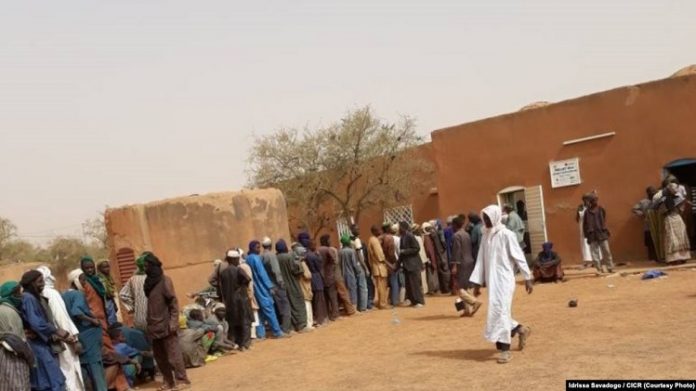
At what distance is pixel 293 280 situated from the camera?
428 inches

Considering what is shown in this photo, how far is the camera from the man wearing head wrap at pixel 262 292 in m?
10.3

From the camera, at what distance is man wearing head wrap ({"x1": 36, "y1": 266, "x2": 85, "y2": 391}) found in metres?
6.70

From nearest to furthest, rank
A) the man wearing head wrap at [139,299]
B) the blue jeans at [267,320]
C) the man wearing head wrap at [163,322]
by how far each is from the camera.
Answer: the man wearing head wrap at [163,322], the man wearing head wrap at [139,299], the blue jeans at [267,320]

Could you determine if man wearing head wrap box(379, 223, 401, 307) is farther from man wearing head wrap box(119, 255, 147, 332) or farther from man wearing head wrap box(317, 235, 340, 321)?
man wearing head wrap box(119, 255, 147, 332)

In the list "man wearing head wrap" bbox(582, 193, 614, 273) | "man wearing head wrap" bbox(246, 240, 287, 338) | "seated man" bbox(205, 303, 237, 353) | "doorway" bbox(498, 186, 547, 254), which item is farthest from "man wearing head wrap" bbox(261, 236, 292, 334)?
"doorway" bbox(498, 186, 547, 254)

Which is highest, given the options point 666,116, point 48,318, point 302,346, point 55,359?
point 666,116

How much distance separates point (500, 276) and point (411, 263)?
16.2ft

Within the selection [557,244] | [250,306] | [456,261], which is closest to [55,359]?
[250,306]

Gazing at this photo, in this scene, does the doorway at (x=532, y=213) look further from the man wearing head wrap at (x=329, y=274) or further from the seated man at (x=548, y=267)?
the man wearing head wrap at (x=329, y=274)

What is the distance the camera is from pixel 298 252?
36.1 ft

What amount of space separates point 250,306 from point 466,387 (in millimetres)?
4830

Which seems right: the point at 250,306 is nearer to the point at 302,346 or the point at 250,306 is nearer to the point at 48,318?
the point at 302,346

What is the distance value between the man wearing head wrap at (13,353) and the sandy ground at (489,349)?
2.18 meters

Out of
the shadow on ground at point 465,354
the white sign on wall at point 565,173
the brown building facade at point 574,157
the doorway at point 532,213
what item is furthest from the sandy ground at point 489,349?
the doorway at point 532,213
